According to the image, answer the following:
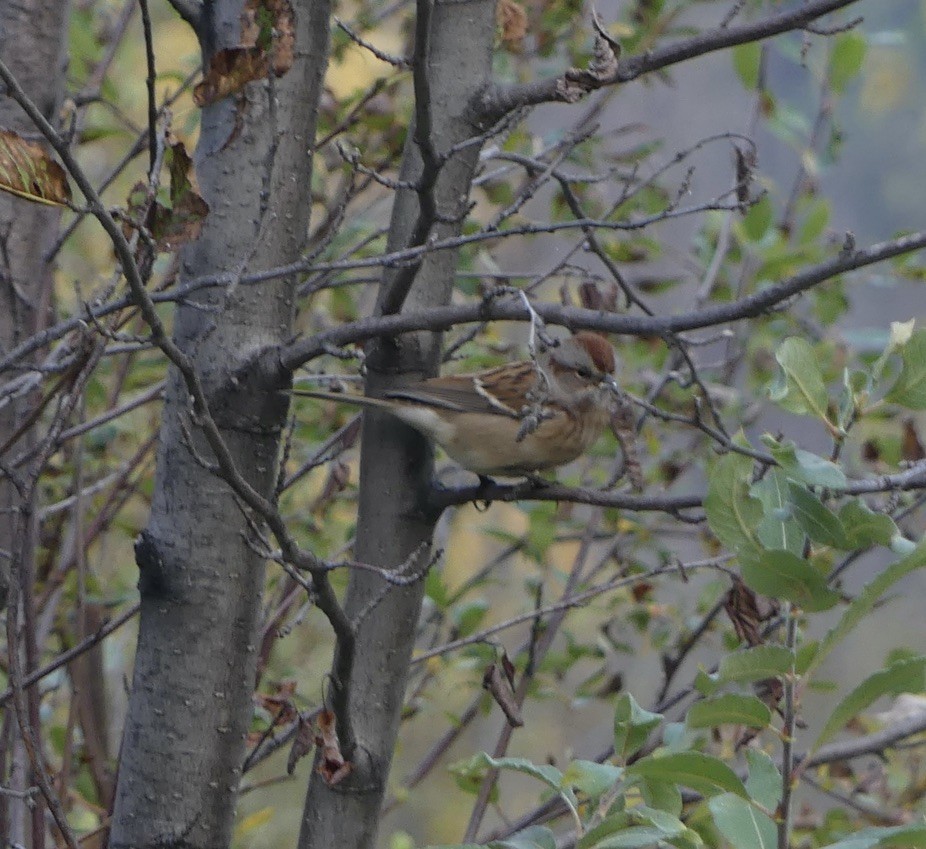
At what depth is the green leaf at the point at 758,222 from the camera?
3.19m

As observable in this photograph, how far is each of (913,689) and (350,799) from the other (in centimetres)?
98

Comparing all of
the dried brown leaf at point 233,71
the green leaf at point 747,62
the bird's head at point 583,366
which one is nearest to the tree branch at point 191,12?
the dried brown leaf at point 233,71

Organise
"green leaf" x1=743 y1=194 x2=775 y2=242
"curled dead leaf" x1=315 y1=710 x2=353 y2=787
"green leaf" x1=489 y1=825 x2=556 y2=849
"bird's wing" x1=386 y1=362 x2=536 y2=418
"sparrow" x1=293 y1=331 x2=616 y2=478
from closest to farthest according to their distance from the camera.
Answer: "green leaf" x1=489 y1=825 x2=556 y2=849
"curled dead leaf" x1=315 y1=710 x2=353 y2=787
"bird's wing" x1=386 y1=362 x2=536 y2=418
"sparrow" x1=293 y1=331 x2=616 y2=478
"green leaf" x1=743 y1=194 x2=775 y2=242

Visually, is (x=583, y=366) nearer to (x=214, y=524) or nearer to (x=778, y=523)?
(x=214, y=524)

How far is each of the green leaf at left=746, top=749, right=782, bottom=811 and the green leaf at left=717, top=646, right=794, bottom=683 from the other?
0.10 metres

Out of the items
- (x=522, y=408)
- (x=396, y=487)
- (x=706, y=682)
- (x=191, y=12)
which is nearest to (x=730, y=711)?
(x=706, y=682)

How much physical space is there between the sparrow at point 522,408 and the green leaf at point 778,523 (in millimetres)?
1382

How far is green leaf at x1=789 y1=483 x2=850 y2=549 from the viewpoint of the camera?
1.25m

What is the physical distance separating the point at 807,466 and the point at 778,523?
0.15m

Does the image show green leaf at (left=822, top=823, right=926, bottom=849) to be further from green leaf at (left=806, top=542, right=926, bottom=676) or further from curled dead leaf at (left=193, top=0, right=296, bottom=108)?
curled dead leaf at (left=193, top=0, right=296, bottom=108)

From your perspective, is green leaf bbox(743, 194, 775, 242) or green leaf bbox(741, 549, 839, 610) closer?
green leaf bbox(741, 549, 839, 610)

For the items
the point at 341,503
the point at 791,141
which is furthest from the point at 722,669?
the point at 791,141

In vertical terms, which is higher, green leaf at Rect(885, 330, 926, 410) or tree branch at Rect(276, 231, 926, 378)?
tree branch at Rect(276, 231, 926, 378)

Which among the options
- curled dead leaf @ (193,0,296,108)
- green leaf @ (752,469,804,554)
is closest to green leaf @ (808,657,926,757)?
green leaf @ (752,469,804,554)
